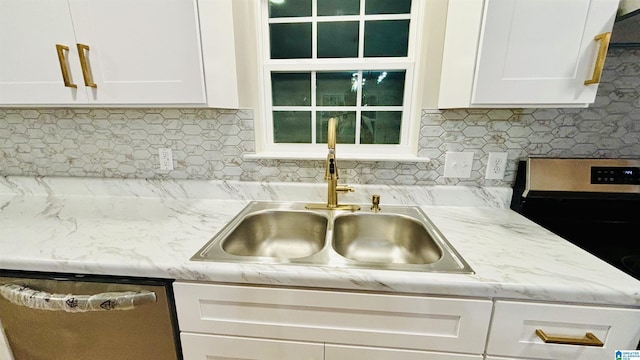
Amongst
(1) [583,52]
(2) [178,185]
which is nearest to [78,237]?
(2) [178,185]

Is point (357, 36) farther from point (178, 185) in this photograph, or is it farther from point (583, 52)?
point (178, 185)

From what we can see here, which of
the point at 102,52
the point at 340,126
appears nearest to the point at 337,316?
the point at 340,126

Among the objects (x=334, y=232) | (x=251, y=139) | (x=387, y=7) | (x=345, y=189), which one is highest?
(x=387, y=7)

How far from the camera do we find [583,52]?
833mm

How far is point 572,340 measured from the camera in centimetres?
69

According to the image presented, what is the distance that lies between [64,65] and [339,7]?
3.62ft

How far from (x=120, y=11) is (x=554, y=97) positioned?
59.9 inches

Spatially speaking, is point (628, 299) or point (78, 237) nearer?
point (628, 299)

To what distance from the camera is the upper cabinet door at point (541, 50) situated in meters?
0.81

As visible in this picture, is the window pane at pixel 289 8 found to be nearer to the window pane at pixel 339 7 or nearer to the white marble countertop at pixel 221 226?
the window pane at pixel 339 7

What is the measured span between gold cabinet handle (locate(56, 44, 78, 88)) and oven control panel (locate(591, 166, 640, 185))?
6.77 ft

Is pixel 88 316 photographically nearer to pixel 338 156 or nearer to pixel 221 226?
pixel 221 226

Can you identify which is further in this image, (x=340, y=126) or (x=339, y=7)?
(x=340, y=126)

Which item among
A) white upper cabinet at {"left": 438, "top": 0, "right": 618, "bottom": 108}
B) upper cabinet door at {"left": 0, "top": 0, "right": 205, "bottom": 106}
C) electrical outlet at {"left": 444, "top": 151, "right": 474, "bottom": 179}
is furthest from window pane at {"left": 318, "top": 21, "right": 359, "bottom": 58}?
electrical outlet at {"left": 444, "top": 151, "right": 474, "bottom": 179}
